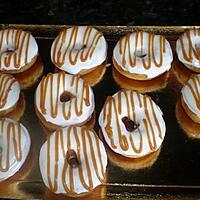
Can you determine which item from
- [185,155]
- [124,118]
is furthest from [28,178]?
[185,155]

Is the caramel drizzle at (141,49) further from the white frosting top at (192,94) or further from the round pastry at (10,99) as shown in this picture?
the round pastry at (10,99)

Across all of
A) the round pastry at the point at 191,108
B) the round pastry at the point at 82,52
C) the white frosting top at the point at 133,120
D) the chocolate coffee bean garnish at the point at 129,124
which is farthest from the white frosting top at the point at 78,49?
the round pastry at the point at 191,108

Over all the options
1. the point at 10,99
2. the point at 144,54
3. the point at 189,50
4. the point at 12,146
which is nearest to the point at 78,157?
the point at 12,146

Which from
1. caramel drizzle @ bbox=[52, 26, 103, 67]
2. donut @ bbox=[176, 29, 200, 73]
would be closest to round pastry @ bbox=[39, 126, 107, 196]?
caramel drizzle @ bbox=[52, 26, 103, 67]

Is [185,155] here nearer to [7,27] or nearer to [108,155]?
[108,155]

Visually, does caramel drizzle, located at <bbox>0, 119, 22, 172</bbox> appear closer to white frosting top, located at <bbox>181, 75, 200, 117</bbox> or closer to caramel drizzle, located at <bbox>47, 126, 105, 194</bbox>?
caramel drizzle, located at <bbox>47, 126, 105, 194</bbox>

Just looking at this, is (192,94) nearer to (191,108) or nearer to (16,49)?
(191,108)
